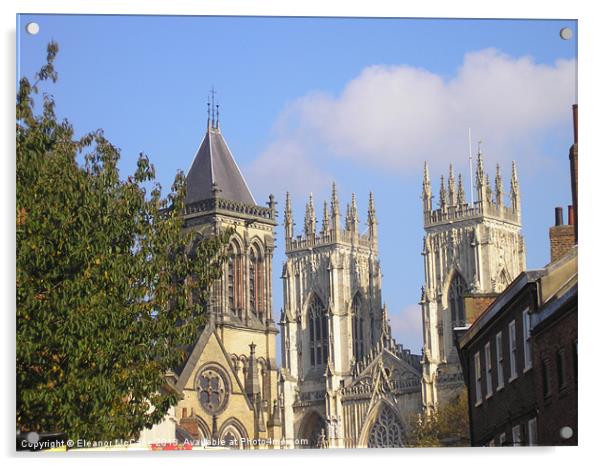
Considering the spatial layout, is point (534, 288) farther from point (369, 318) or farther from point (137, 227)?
point (369, 318)

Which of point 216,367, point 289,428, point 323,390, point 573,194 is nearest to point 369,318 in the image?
point 323,390

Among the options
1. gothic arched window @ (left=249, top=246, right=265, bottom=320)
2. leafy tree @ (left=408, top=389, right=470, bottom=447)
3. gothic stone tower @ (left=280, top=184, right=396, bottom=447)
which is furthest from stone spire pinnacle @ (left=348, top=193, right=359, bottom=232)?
leafy tree @ (left=408, top=389, right=470, bottom=447)

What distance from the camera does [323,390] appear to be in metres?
78.1

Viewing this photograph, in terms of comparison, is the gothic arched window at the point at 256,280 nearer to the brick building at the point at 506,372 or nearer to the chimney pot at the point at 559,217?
the brick building at the point at 506,372

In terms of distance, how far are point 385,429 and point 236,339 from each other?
15036 mm

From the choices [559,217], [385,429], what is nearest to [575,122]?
[559,217]

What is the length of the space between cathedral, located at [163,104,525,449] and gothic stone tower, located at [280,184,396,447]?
8 centimetres

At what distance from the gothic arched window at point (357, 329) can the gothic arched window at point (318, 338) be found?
5.13 ft

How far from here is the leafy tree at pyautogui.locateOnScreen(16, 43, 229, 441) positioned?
2077cm

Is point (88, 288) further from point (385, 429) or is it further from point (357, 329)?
point (357, 329)

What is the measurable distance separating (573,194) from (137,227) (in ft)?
20.6

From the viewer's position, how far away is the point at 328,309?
266 feet

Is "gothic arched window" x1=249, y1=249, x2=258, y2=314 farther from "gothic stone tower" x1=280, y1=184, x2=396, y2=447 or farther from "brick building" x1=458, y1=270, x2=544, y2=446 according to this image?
→ "gothic stone tower" x1=280, y1=184, x2=396, y2=447

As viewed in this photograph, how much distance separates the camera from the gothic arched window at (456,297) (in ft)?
246
